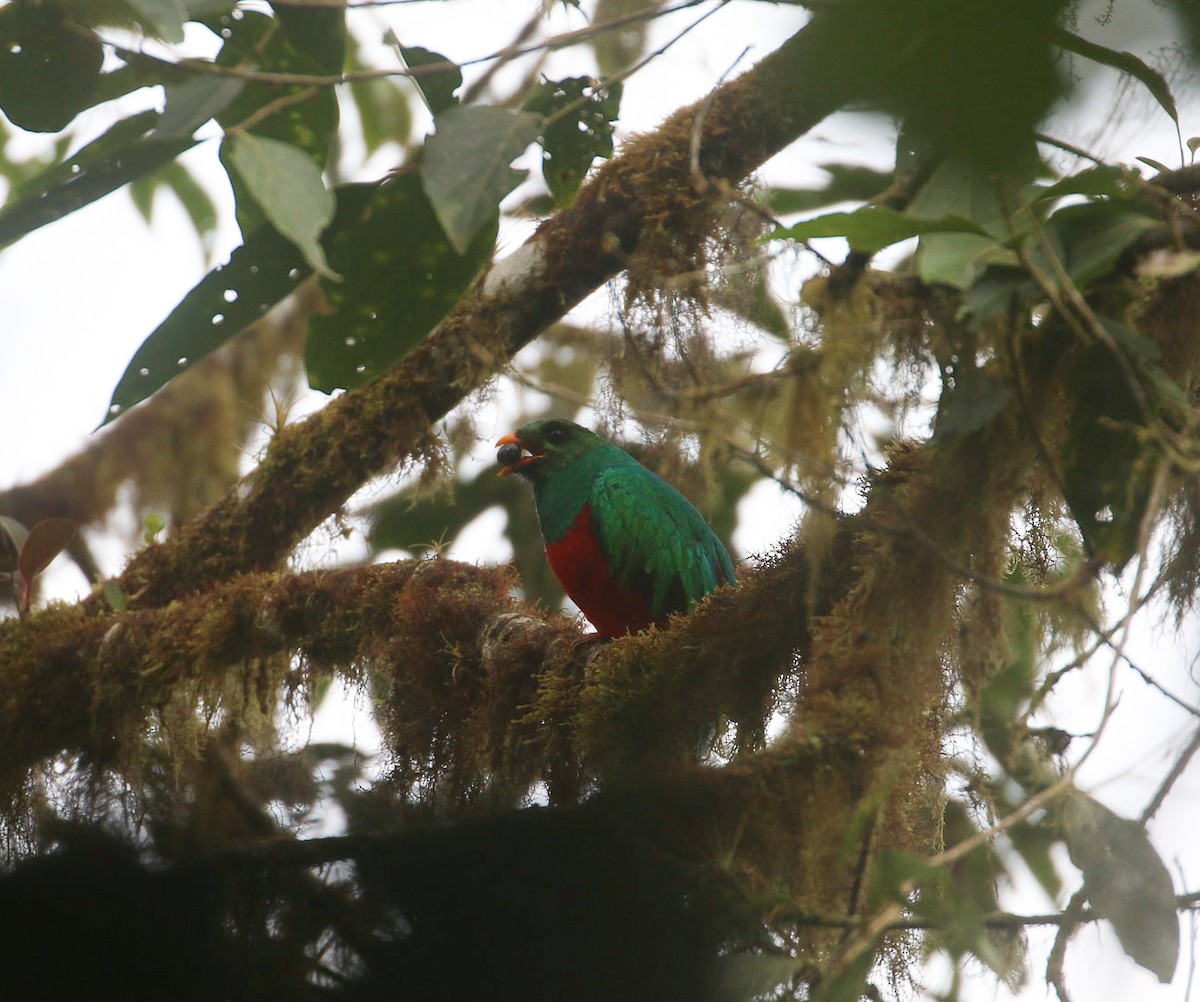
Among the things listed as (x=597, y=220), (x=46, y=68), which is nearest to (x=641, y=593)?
(x=597, y=220)

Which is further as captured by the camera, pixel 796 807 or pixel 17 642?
pixel 17 642

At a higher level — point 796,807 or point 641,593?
point 641,593

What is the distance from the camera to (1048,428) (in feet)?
7.32

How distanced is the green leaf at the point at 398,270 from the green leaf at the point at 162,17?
69 cm

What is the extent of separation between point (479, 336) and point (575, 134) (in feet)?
3.86

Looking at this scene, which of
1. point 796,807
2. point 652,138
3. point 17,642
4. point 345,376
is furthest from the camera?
point 17,642

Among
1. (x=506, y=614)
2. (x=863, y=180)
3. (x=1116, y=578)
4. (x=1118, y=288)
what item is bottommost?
(x=1116, y=578)

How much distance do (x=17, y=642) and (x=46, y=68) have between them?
2434 mm

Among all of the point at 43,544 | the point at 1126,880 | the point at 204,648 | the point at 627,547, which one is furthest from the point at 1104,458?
the point at 43,544

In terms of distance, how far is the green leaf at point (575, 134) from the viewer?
2762 millimetres

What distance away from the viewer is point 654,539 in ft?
13.0

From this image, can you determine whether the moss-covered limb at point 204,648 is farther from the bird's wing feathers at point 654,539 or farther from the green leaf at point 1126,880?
the green leaf at point 1126,880

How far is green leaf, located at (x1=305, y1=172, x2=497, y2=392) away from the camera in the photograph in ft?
8.25

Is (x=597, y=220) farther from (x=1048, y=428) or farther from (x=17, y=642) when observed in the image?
(x=17, y=642)
